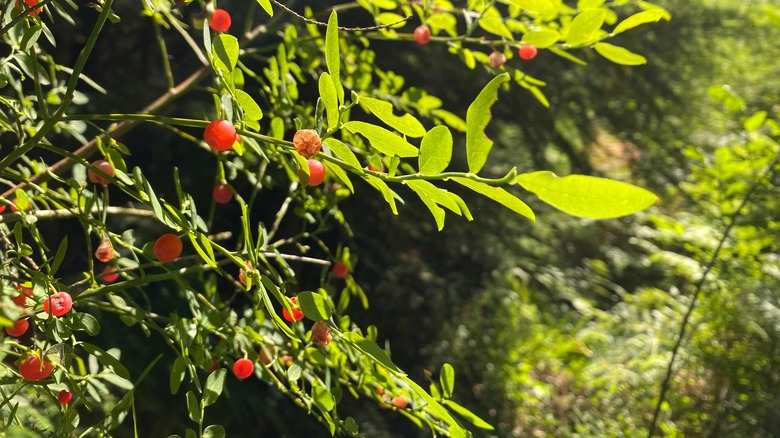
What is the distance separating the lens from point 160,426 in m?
1.18

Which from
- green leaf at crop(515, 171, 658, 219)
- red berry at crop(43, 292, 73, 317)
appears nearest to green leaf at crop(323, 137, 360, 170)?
green leaf at crop(515, 171, 658, 219)

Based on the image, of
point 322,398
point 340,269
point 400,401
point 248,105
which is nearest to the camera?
point 248,105

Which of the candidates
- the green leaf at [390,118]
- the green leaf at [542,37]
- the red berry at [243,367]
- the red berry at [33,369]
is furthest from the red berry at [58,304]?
the green leaf at [542,37]

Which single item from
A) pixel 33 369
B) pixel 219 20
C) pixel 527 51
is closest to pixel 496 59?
pixel 527 51

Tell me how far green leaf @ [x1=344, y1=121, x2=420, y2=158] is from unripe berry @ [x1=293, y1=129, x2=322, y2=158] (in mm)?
17

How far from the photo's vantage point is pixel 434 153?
11.8 inches

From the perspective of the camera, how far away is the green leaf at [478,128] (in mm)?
280

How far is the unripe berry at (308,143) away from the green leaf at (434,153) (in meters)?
0.06

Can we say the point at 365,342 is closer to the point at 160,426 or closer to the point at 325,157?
the point at 325,157

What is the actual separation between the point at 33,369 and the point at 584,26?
18.7 inches

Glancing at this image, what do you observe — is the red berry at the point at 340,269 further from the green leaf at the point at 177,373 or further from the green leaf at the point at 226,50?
the green leaf at the point at 226,50

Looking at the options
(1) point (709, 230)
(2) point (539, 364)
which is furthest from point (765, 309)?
(2) point (539, 364)

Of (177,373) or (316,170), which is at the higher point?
(316,170)

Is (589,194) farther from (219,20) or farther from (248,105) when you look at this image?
(219,20)
